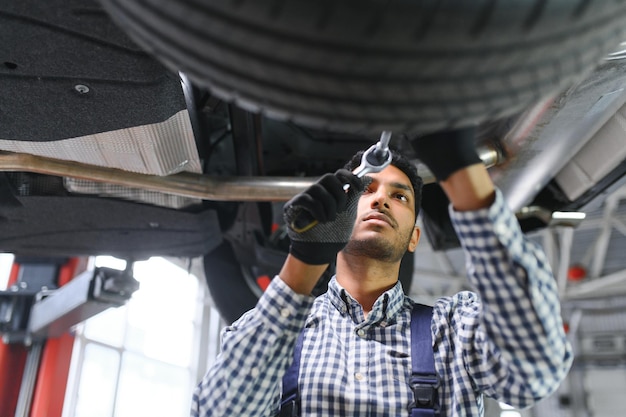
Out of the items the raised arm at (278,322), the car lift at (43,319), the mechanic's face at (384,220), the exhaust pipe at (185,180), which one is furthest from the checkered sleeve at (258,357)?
the car lift at (43,319)

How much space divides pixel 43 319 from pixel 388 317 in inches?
58.4

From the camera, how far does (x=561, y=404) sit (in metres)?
8.52

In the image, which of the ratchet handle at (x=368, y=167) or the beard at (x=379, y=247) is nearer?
the ratchet handle at (x=368, y=167)

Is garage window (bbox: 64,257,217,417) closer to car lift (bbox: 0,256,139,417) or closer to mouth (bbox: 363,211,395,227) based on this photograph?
car lift (bbox: 0,256,139,417)

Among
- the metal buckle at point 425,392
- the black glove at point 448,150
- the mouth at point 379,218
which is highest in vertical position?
the mouth at point 379,218

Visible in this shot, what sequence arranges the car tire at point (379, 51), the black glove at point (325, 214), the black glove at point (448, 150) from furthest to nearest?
the black glove at point (325, 214)
the black glove at point (448, 150)
the car tire at point (379, 51)

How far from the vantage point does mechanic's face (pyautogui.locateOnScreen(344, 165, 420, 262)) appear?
106 cm

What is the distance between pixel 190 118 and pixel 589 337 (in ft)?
29.7

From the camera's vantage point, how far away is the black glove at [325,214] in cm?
74

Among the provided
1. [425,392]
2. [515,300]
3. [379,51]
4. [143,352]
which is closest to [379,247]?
[425,392]

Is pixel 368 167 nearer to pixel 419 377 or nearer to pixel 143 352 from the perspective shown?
pixel 419 377

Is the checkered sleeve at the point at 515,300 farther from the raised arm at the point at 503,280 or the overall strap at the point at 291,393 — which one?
the overall strap at the point at 291,393

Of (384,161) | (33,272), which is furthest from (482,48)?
(33,272)

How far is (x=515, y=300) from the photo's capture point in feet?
2.19
